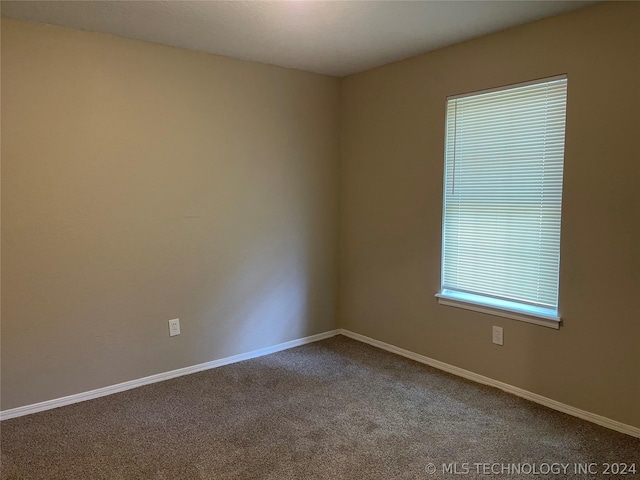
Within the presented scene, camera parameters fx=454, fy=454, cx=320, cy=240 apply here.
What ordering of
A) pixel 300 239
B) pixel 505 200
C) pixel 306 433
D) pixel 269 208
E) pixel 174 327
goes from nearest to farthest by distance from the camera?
pixel 306 433 < pixel 505 200 < pixel 174 327 < pixel 269 208 < pixel 300 239

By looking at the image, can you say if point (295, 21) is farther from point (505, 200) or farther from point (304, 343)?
point (304, 343)

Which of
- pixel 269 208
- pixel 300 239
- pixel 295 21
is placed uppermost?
pixel 295 21

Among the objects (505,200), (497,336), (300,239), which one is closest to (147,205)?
(300,239)

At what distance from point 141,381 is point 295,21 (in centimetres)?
250

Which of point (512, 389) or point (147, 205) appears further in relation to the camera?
point (147, 205)

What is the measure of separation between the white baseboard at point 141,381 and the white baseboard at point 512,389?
0.65m

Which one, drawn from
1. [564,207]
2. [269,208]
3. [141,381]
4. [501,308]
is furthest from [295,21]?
[141,381]

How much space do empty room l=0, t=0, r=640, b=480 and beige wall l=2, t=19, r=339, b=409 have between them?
1 centimetres

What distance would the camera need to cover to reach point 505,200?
114 inches

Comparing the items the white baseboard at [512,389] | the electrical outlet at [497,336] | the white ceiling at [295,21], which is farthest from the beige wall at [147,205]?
the electrical outlet at [497,336]

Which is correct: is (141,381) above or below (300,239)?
below

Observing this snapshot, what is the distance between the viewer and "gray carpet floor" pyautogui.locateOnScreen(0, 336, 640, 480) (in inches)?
84.6

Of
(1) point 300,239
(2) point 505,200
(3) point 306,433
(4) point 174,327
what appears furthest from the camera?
(1) point 300,239

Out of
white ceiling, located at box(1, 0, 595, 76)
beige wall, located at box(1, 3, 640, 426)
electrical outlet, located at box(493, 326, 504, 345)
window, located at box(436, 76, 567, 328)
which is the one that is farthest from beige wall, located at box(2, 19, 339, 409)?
electrical outlet, located at box(493, 326, 504, 345)
